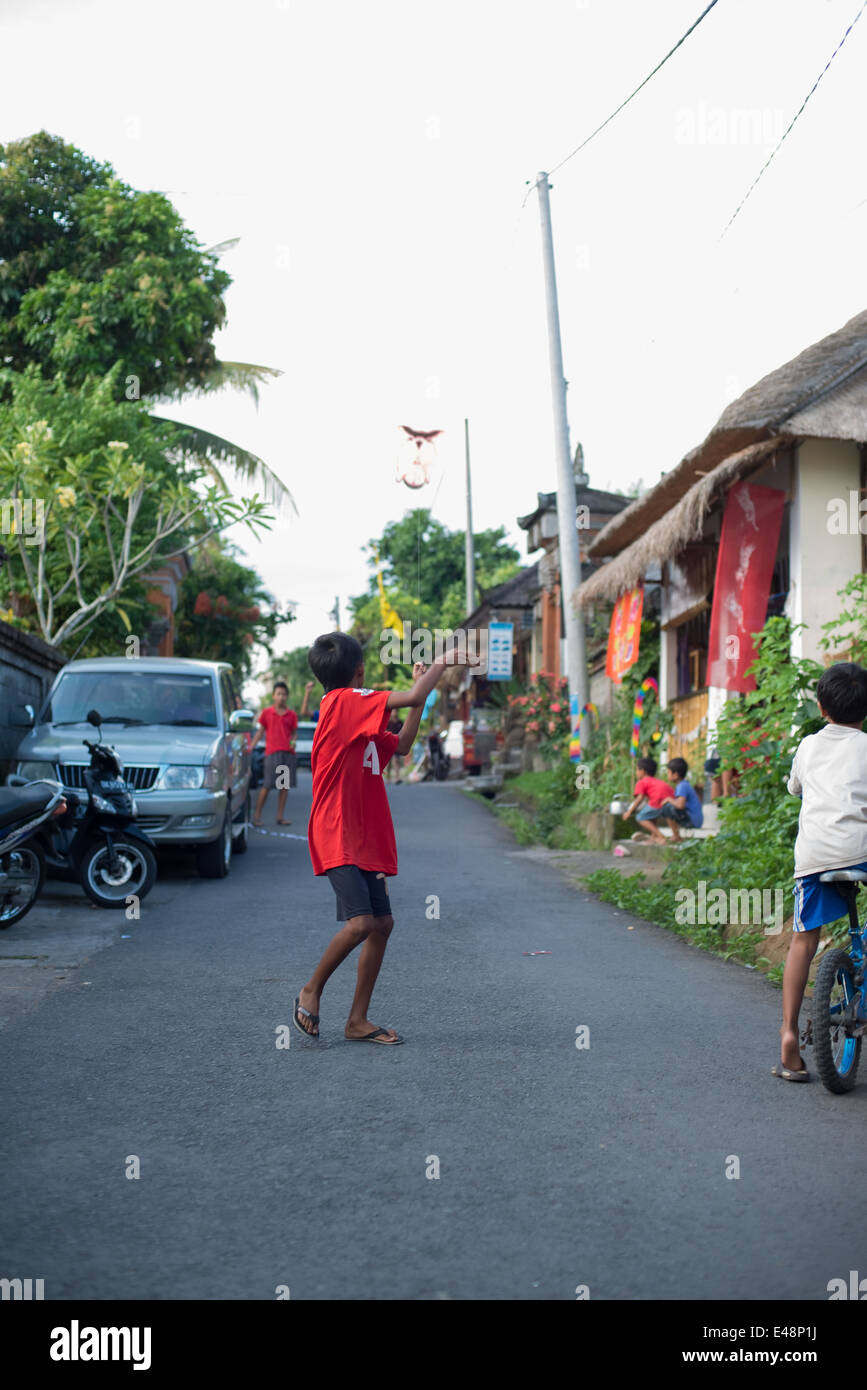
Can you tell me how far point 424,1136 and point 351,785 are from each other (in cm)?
176

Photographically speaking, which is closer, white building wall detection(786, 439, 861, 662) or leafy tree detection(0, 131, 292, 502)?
white building wall detection(786, 439, 861, 662)

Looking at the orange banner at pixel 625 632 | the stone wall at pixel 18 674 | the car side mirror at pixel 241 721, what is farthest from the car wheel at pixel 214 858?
the orange banner at pixel 625 632

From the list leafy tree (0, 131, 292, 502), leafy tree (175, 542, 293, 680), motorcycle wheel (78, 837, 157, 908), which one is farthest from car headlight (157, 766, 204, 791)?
leafy tree (175, 542, 293, 680)

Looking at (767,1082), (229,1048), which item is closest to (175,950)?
(229,1048)

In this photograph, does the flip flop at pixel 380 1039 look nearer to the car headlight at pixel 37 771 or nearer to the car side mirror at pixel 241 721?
the car headlight at pixel 37 771

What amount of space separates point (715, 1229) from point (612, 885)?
7.76 metres

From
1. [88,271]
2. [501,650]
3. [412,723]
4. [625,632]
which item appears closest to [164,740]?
[412,723]

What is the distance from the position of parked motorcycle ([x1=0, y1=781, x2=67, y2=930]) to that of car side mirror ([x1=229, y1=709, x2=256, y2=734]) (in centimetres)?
355

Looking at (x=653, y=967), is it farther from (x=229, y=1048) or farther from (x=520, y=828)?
(x=520, y=828)

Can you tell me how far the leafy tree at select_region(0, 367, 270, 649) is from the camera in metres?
15.3

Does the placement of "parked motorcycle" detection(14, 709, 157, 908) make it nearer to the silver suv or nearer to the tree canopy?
the silver suv

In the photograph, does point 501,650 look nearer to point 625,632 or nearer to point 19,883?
point 625,632

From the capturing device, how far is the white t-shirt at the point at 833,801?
507 cm

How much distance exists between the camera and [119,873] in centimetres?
998
